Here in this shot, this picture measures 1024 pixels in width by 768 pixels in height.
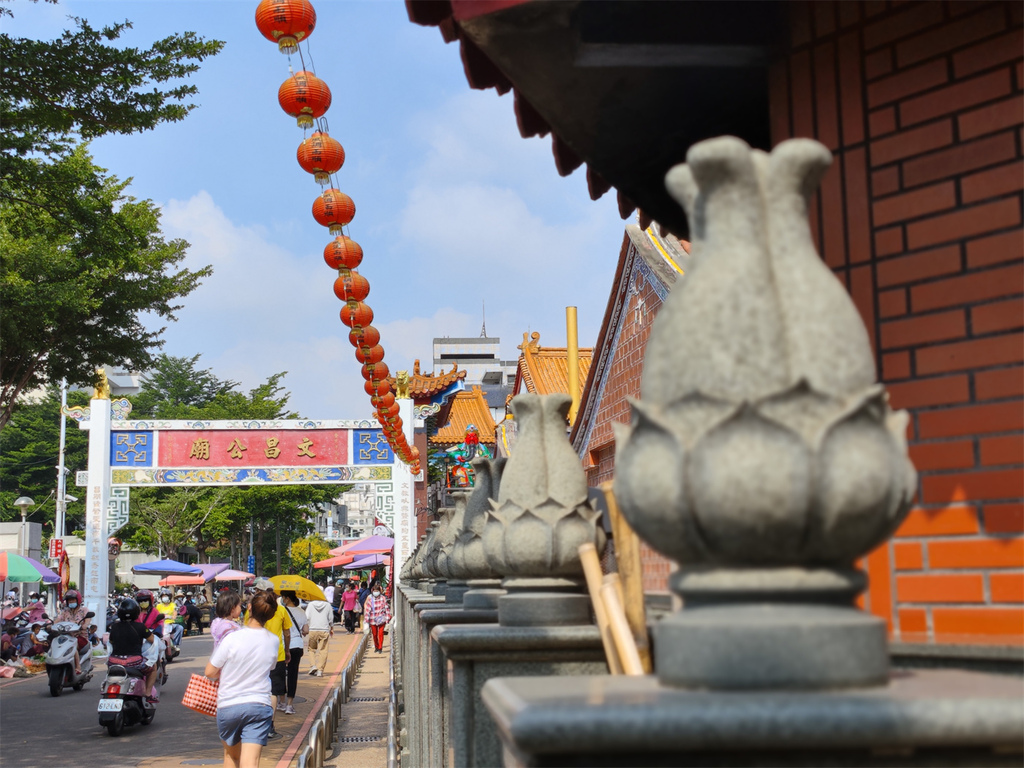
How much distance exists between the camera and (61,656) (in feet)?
54.9

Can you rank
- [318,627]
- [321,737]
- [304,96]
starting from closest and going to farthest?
[304,96], [321,737], [318,627]

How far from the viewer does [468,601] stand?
4.84m

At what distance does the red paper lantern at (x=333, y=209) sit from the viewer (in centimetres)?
761

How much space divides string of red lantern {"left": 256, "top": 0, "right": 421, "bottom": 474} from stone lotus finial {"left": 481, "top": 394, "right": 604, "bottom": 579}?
293 cm

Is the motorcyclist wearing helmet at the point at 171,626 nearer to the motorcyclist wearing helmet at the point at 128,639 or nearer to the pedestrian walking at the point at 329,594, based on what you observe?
the pedestrian walking at the point at 329,594

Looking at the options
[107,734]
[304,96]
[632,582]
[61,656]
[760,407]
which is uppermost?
[304,96]

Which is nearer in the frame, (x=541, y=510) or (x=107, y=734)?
(x=541, y=510)

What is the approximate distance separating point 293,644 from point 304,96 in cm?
900

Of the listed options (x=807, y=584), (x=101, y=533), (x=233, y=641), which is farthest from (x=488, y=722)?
(x=101, y=533)

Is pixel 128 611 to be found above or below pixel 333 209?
below

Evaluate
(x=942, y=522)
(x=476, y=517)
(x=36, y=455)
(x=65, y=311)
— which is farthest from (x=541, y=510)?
(x=36, y=455)

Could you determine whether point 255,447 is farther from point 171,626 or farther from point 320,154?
point 320,154

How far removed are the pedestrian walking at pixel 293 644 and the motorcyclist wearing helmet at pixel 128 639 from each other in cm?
183

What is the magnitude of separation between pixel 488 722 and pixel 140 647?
10.5 m
